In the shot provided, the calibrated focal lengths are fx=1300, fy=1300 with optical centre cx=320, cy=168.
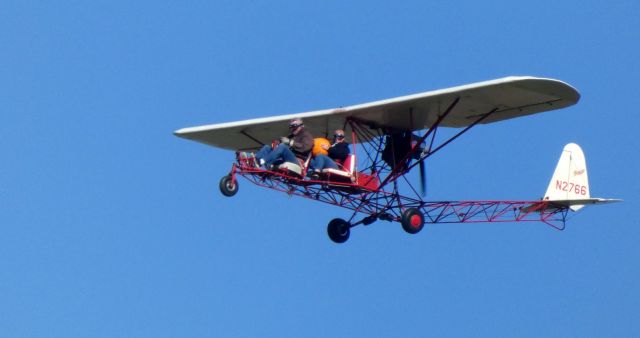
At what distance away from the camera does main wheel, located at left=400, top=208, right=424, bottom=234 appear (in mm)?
30406

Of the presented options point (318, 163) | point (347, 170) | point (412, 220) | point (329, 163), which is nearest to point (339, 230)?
point (412, 220)

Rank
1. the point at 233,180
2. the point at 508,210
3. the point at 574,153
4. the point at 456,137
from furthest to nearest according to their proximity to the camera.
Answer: the point at 574,153
the point at 508,210
the point at 456,137
the point at 233,180

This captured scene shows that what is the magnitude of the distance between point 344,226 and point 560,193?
663cm

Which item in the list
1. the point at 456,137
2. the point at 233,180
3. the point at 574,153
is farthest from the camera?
the point at 574,153

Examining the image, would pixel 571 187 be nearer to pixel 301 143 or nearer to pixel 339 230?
pixel 339 230

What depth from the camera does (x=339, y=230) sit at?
104 feet

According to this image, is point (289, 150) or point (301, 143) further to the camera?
point (301, 143)

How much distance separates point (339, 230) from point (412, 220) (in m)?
2.13

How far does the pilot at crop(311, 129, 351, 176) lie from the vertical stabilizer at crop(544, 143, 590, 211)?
7.36 m

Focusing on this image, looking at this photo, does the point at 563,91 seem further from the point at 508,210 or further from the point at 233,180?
the point at 233,180

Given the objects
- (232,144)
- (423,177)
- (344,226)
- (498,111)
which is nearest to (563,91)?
(498,111)

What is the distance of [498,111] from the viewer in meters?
31.0

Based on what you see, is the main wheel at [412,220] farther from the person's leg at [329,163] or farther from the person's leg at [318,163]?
the person's leg at [318,163]

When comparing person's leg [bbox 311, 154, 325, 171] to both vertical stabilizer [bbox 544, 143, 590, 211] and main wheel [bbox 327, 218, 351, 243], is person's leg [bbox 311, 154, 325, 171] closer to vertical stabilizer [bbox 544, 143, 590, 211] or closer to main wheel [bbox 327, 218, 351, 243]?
main wheel [bbox 327, 218, 351, 243]
